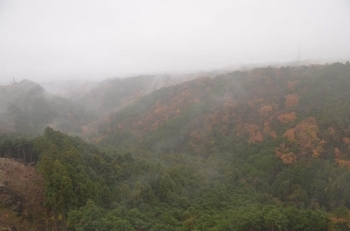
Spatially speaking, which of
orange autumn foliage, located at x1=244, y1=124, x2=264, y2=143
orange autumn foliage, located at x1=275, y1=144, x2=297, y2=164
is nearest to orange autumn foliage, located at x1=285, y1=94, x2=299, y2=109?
orange autumn foliage, located at x1=244, y1=124, x2=264, y2=143

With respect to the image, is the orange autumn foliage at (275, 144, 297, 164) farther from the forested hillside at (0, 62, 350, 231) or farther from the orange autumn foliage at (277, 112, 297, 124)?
the orange autumn foliage at (277, 112, 297, 124)

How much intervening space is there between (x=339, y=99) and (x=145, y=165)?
251ft

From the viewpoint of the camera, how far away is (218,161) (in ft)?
343

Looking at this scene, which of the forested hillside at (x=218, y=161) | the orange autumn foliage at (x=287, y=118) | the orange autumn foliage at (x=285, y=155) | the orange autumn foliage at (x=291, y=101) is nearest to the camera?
the forested hillside at (x=218, y=161)

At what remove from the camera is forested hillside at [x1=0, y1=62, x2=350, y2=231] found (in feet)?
171

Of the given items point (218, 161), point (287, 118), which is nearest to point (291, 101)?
point (287, 118)

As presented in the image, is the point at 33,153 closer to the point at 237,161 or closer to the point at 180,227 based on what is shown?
the point at 180,227

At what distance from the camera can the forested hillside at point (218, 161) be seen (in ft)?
171

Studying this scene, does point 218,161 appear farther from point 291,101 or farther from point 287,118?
point 291,101

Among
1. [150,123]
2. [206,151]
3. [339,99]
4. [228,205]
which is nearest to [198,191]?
[228,205]

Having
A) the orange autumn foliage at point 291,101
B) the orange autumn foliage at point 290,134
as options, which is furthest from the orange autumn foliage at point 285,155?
the orange autumn foliage at point 291,101

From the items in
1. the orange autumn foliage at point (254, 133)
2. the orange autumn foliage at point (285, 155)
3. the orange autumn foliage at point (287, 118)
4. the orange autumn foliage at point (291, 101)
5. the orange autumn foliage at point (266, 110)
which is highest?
the orange autumn foliage at point (291, 101)

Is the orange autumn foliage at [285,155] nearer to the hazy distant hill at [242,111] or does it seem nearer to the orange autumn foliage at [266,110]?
the hazy distant hill at [242,111]

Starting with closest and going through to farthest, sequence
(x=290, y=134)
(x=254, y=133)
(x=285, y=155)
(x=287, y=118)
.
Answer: (x=285, y=155)
(x=290, y=134)
(x=287, y=118)
(x=254, y=133)
